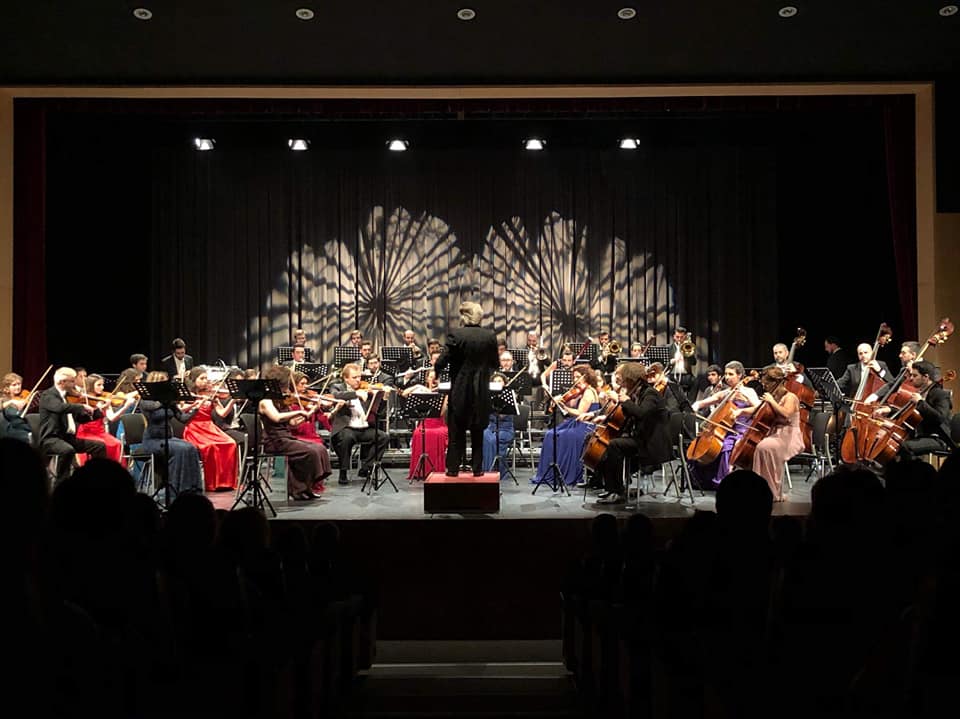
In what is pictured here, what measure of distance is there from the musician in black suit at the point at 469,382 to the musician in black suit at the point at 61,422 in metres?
2.91

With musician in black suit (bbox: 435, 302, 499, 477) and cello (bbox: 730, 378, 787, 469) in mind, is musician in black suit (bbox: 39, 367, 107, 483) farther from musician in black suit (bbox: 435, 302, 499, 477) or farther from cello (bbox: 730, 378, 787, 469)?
cello (bbox: 730, 378, 787, 469)

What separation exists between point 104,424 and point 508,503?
399 centimetres

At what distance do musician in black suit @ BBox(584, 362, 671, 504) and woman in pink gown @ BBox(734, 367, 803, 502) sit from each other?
784mm

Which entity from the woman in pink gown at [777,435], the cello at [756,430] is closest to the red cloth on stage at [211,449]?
the cello at [756,430]

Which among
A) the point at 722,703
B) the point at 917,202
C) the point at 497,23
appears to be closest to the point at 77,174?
the point at 497,23

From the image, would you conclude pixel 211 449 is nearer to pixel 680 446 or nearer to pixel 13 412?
pixel 13 412

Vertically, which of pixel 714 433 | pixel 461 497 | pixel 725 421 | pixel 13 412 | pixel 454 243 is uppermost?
pixel 454 243

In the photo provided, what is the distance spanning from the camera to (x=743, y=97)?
9.79 metres

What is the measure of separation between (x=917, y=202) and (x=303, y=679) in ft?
31.7

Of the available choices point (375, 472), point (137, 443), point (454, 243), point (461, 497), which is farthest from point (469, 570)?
point (454, 243)

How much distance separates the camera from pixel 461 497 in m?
6.73

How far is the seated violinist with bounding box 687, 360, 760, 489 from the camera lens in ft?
26.3

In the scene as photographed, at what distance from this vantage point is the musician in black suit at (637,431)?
7418mm

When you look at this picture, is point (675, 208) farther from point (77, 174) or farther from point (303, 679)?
point (303, 679)
